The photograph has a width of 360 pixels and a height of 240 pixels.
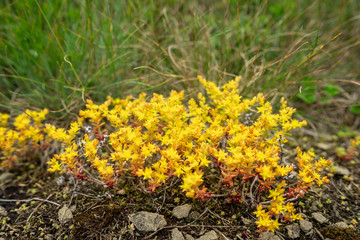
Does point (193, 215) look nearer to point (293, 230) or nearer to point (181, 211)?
point (181, 211)

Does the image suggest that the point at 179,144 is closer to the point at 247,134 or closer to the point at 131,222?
the point at 247,134

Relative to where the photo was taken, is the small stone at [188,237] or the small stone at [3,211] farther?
the small stone at [3,211]

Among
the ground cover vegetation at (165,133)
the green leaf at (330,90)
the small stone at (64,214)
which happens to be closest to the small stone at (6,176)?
the ground cover vegetation at (165,133)

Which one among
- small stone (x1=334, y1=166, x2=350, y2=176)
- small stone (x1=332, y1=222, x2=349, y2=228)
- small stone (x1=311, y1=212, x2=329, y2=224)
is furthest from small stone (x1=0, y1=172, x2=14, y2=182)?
small stone (x1=334, y1=166, x2=350, y2=176)

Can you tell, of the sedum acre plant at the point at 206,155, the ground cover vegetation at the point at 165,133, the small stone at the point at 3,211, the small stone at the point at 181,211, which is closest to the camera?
the sedum acre plant at the point at 206,155

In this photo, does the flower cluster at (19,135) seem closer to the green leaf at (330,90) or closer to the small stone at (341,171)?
the small stone at (341,171)

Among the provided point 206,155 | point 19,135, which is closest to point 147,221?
point 206,155

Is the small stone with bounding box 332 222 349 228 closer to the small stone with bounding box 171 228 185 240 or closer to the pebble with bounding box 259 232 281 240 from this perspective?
the pebble with bounding box 259 232 281 240
